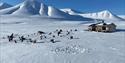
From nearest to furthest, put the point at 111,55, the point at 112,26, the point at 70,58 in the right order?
the point at 70,58
the point at 111,55
the point at 112,26

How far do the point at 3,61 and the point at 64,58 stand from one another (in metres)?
4.88

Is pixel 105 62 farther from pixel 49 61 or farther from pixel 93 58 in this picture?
pixel 49 61

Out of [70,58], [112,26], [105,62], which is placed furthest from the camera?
[112,26]

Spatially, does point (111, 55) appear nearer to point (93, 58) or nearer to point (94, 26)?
point (93, 58)

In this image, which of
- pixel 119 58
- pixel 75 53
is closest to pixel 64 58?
pixel 75 53

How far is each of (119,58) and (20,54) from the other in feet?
28.4

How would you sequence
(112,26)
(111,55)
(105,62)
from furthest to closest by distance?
(112,26) < (111,55) < (105,62)

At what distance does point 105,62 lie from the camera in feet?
51.5

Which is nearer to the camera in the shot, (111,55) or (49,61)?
(49,61)

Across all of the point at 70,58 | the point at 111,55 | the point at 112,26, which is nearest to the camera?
the point at 70,58

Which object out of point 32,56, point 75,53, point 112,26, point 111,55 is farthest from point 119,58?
point 112,26

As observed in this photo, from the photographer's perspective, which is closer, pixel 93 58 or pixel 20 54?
pixel 93 58

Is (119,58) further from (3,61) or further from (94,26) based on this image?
(94,26)

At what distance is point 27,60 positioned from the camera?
16359 mm
